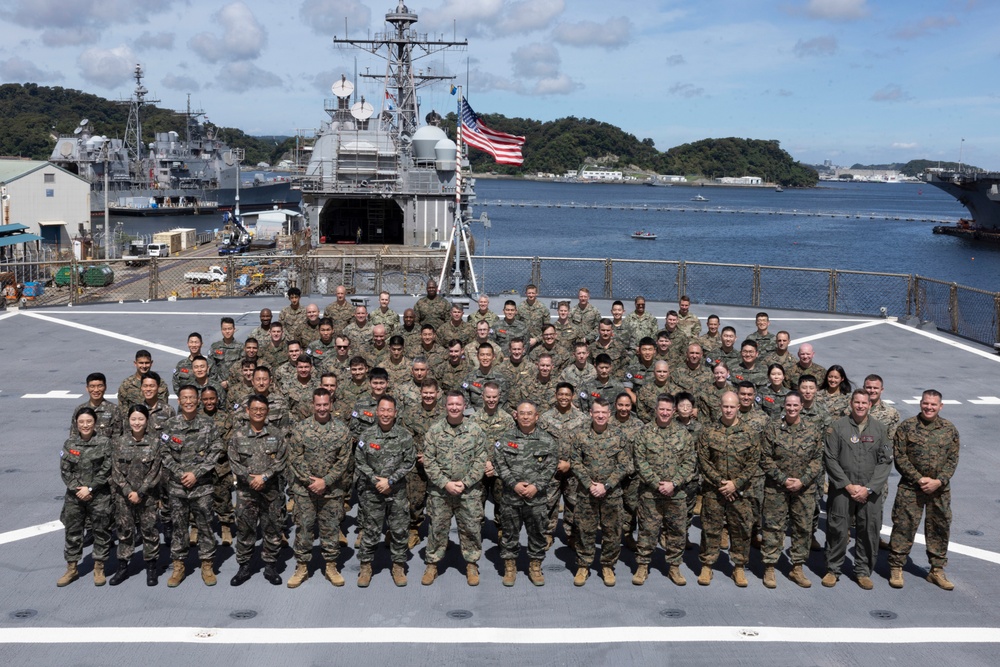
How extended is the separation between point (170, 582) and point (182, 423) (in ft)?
4.65

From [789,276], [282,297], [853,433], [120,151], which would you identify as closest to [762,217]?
[789,276]

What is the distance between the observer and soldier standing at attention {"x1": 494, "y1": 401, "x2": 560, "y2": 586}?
8.05 metres

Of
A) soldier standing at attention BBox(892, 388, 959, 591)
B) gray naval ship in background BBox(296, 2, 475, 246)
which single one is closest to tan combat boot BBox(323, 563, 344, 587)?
soldier standing at attention BBox(892, 388, 959, 591)

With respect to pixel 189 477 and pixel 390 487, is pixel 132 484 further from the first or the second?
pixel 390 487

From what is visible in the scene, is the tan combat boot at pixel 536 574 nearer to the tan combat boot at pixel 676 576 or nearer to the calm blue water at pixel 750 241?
the tan combat boot at pixel 676 576

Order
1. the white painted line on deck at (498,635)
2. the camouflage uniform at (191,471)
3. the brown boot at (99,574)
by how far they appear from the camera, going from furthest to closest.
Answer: the camouflage uniform at (191,471) < the brown boot at (99,574) < the white painted line on deck at (498,635)

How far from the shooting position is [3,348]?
17.4 meters

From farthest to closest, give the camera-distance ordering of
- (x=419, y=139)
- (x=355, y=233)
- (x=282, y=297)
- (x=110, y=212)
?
(x=110, y=212) < (x=355, y=233) < (x=419, y=139) < (x=282, y=297)

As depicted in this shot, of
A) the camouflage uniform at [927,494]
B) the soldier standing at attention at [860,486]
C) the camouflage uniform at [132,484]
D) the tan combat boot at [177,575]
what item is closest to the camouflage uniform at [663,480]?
the soldier standing at attention at [860,486]

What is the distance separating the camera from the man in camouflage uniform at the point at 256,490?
314 inches

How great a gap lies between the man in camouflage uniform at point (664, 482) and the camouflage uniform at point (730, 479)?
0.56 feet

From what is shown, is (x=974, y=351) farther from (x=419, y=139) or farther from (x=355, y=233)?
(x=355, y=233)

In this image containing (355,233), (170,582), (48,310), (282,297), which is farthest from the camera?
(355,233)

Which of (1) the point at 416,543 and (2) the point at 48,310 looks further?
(2) the point at 48,310
